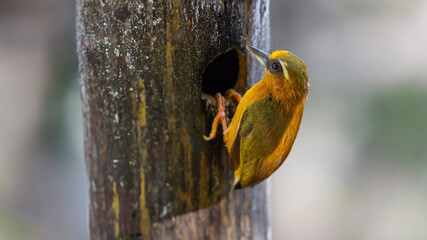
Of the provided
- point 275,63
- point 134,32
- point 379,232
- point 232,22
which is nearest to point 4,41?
point 134,32

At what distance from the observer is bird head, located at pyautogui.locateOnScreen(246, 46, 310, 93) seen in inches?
66.7

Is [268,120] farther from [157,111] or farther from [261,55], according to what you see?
[157,111]

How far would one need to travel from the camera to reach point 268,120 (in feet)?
5.84

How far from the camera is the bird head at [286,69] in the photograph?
5.56 feet

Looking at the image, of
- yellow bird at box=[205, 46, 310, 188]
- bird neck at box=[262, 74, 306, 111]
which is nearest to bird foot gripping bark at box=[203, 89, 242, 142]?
yellow bird at box=[205, 46, 310, 188]

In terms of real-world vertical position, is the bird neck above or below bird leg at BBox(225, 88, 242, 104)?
above

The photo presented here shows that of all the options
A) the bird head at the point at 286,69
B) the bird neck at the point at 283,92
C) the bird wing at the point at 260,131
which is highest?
the bird head at the point at 286,69

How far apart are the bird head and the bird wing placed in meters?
0.11

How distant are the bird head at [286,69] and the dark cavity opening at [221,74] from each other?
20 cm

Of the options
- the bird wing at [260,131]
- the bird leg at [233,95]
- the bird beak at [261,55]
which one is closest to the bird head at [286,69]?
the bird beak at [261,55]

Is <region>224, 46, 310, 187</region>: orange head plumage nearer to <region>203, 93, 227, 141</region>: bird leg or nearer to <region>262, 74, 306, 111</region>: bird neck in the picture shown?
<region>262, 74, 306, 111</region>: bird neck

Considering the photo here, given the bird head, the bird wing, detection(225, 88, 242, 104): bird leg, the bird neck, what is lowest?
the bird wing

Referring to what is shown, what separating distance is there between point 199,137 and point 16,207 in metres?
2.74

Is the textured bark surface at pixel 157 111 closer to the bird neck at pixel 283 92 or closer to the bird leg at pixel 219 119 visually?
the bird leg at pixel 219 119
